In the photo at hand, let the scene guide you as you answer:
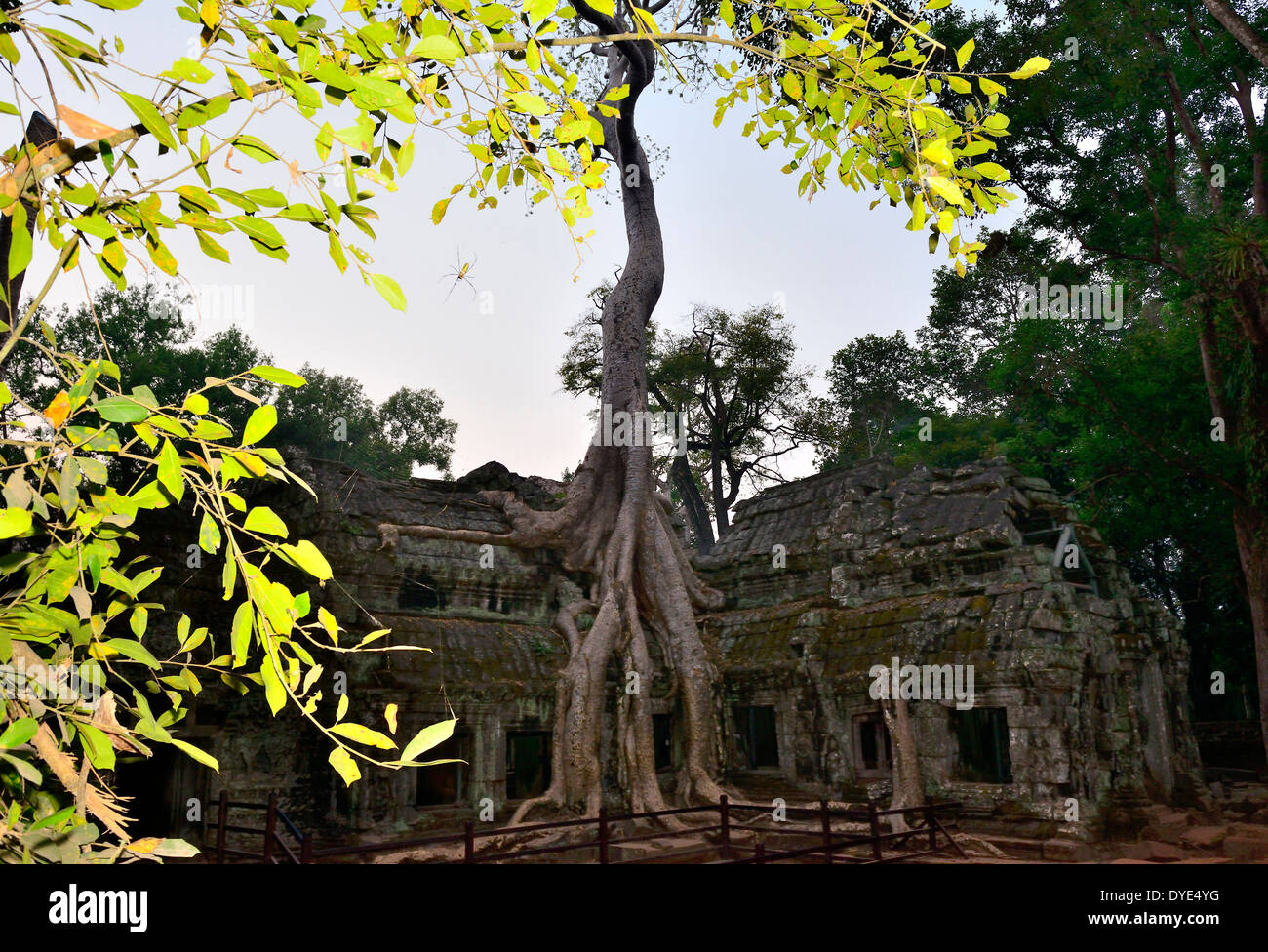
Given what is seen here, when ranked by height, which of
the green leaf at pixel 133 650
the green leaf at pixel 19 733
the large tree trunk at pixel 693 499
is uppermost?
the large tree trunk at pixel 693 499

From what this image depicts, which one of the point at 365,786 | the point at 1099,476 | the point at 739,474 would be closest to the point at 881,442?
the point at 739,474

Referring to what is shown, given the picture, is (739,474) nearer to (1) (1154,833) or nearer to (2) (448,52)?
(1) (1154,833)

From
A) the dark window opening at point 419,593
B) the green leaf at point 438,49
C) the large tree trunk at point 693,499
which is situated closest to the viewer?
the green leaf at point 438,49

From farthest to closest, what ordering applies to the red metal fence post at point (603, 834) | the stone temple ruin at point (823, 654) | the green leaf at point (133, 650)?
1. the stone temple ruin at point (823, 654)
2. the red metal fence post at point (603, 834)
3. the green leaf at point (133, 650)

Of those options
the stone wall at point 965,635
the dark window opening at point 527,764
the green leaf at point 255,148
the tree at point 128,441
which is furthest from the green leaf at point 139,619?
the stone wall at point 965,635

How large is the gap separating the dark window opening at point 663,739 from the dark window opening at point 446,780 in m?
3.59

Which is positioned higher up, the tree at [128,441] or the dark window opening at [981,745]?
the tree at [128,441]

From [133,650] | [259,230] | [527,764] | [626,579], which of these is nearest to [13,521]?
[133,650]

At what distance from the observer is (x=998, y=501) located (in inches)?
579

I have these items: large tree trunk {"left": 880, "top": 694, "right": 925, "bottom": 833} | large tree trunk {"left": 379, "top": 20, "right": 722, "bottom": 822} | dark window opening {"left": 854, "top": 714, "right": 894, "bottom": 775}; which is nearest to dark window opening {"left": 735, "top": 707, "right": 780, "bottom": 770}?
large tree trunk {"left": 379, "top": 20, "right": 722, "bottom": 822}

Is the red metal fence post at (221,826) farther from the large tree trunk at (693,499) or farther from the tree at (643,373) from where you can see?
the large tree trunk at (693,499)

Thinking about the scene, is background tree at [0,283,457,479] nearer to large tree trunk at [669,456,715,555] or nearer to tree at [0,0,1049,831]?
large tree trunk at [669,456,715,555]

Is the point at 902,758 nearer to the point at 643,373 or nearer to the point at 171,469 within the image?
the point at 643,373

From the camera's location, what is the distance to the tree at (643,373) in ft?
7.63
